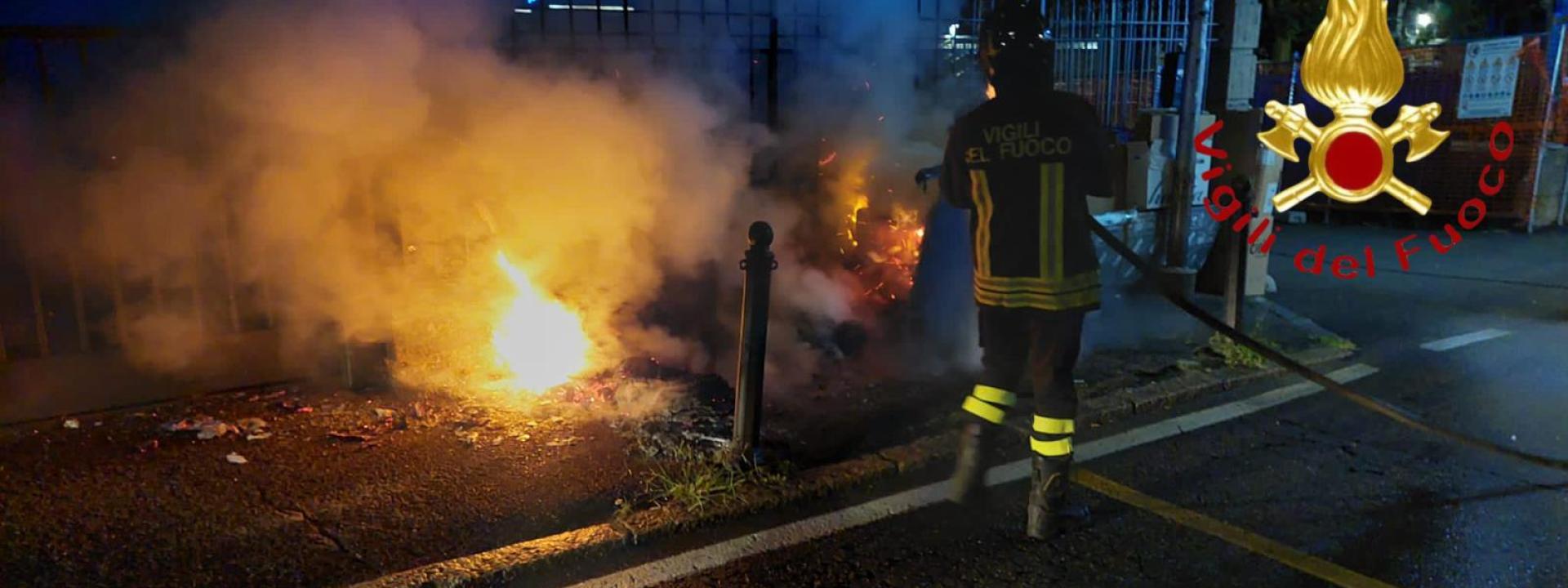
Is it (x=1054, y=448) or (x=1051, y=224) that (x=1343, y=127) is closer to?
(x=1051, y=224)

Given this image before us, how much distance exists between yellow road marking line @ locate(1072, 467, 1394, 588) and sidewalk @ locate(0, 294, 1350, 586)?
779mm

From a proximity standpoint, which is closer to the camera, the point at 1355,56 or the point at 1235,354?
the point at 1235,354

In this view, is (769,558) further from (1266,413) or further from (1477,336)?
(1477,336)

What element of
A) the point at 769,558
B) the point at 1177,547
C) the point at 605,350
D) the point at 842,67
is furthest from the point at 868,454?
the point at 842,67

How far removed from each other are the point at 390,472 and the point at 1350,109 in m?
6.36

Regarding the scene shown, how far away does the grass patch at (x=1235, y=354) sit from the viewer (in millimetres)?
5637

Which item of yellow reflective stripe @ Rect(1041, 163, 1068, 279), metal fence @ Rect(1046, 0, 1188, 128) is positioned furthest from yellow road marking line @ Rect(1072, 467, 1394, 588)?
metal fence @ Rect(1046, 0, 1188, 128)

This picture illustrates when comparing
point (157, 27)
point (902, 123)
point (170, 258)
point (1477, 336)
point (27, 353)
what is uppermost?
point (157, 27)

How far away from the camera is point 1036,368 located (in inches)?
138

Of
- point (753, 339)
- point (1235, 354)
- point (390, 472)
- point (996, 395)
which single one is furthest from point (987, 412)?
point (1235, 354)

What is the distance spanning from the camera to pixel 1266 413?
4961 millimetres

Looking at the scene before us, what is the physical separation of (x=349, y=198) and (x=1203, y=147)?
5.80 m

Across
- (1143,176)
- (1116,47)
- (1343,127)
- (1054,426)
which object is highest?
(1116,47)

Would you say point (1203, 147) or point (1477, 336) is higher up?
point (1203, 147)
